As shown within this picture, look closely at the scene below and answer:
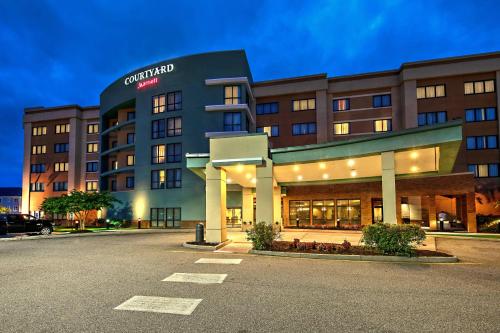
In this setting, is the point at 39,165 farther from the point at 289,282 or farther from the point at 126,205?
the point at 289,282

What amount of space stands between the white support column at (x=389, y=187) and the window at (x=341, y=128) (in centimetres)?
2441

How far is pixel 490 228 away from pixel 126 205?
1577 inches

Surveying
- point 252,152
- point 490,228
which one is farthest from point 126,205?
point 490,228

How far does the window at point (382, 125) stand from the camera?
38938 millimetres

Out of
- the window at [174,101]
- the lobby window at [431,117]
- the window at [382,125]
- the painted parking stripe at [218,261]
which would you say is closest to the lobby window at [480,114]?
the lobby window at [431,117]

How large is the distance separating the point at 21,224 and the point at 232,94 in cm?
2540

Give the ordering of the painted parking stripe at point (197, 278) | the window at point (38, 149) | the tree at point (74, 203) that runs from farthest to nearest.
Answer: the window at point (38, 149), the tree at point (74, 203), the painted parking stripe at point (197, 278)

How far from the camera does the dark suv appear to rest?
26.0 metres

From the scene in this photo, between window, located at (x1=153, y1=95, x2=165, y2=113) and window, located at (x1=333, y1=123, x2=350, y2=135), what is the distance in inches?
892

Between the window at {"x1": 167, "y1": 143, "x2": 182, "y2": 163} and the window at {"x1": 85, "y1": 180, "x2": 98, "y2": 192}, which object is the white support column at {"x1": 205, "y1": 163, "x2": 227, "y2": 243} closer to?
the window at {"x1": 167, "y1": 143, "x2": 182, "y2": 163}

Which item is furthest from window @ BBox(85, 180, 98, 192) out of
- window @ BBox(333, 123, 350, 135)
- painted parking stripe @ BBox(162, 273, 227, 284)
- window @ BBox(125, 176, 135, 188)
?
painted parking stripe @ BBox(162, 273, 227, 284)

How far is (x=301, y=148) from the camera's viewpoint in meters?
18.8

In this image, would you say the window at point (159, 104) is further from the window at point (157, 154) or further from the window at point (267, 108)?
the window at point (267, 108)

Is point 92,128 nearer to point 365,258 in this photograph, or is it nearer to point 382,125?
point 382,125
